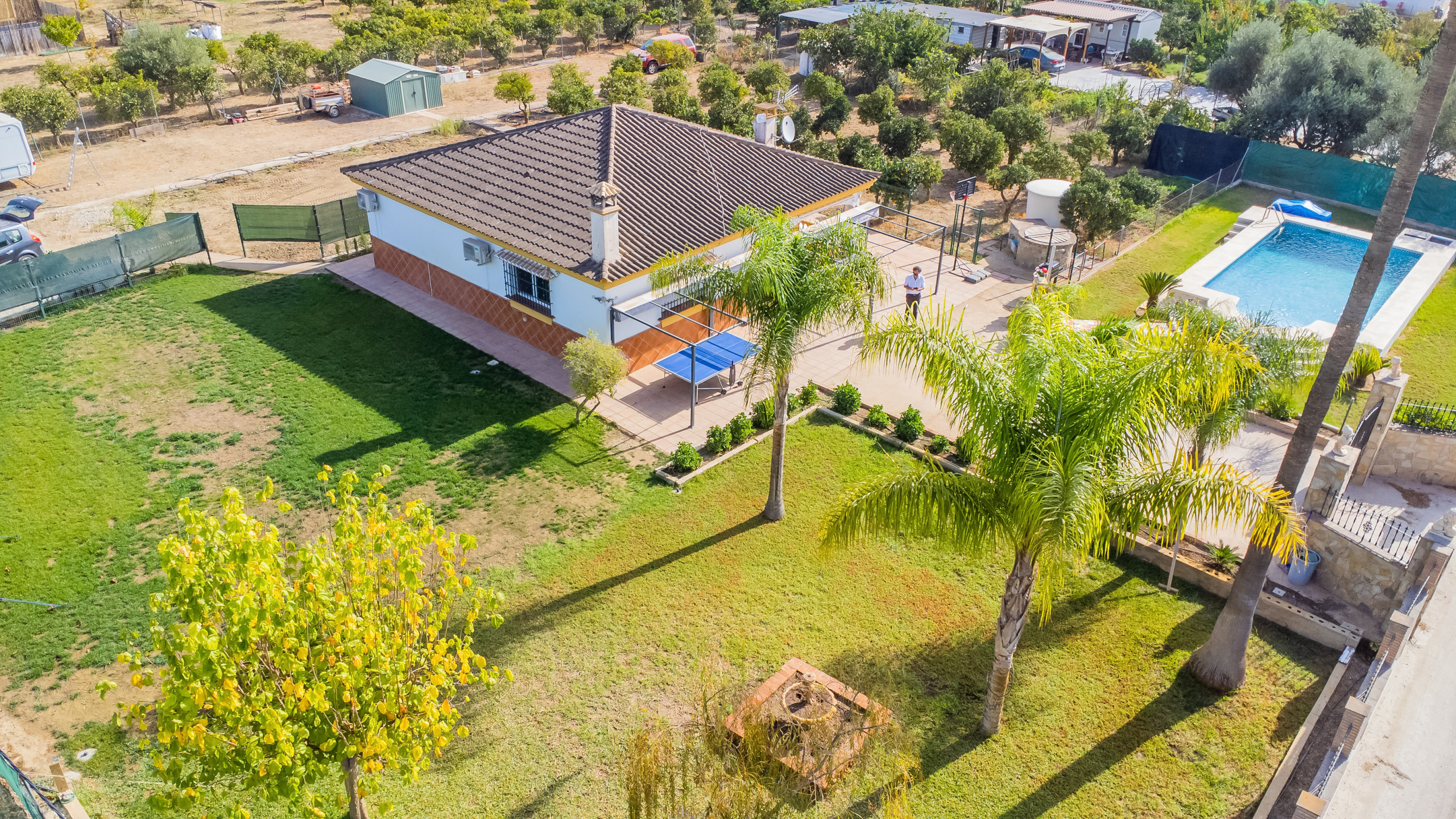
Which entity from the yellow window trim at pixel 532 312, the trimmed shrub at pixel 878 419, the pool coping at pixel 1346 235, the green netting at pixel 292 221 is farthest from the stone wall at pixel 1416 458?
the green netting at pixel 292 221

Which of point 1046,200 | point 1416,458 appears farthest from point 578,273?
point 1046,200

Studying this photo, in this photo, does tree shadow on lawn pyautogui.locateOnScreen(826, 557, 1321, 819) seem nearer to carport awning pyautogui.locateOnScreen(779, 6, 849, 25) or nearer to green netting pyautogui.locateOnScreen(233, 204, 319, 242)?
green netting pyautogui.locateOnScreen(233, 204, 319, 242)

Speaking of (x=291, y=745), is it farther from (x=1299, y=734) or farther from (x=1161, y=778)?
(x=1299, y=734)

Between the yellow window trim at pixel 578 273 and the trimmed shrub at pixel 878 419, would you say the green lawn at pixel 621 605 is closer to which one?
the trimmed shrub at pixel 878 419

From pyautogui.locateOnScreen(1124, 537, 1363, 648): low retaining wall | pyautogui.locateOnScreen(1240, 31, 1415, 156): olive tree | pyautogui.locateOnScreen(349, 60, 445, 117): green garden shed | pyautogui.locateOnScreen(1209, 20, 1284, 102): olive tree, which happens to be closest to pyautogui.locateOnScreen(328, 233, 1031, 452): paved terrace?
pyautogui.locateOnScreen(1124, 537, 1363, 648): low retaining wall

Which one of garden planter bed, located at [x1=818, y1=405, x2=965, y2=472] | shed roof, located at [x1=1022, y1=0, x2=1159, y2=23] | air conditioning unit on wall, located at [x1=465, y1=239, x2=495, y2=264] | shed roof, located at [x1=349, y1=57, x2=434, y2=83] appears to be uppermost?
shed roof, located at [x1=1022, y1=0, x2=1159, y2=23]

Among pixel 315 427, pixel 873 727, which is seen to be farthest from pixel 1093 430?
pixel 315 427
